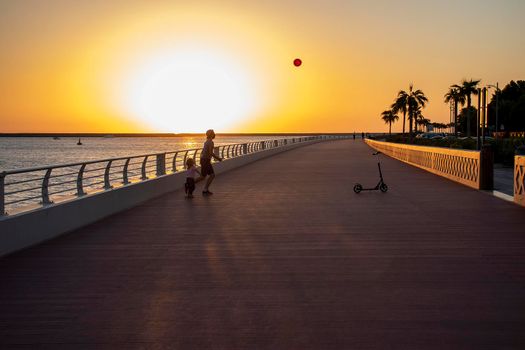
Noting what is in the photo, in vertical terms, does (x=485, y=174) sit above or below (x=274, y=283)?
above

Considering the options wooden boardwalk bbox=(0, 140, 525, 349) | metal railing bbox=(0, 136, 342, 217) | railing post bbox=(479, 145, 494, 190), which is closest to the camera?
wooden boardwalk bbox=(0, 140, 525, 349)

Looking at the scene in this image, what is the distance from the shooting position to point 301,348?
5.34 metres

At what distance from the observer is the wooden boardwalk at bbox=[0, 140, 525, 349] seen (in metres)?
5.71

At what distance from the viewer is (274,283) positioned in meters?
7.66

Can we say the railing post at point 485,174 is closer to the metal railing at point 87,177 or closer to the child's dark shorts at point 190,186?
the child's dark shorts at point 190,186

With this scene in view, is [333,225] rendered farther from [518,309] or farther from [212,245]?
[518,309]

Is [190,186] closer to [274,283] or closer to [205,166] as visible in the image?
[205,166]

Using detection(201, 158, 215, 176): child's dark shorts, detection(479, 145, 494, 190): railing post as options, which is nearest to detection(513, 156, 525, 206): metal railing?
detection(479, 145, 494, 190): railing post

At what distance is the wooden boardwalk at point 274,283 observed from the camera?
571cm

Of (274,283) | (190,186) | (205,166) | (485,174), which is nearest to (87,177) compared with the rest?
(190,186)

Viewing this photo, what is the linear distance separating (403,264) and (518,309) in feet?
7.80

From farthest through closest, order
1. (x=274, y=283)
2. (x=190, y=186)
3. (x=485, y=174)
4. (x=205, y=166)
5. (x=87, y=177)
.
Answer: (x=485, y=174)
(x=205, y=166)
(x=190, y=186)
(x=87, y=177)
(x=274, y=283)

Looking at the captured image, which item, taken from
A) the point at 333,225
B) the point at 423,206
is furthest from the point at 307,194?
the point at 333,225

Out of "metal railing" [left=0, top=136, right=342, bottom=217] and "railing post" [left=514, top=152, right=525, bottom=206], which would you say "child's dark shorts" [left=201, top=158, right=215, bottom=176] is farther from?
"railing post" [left=514, top=152, right=525, bottom=206]
